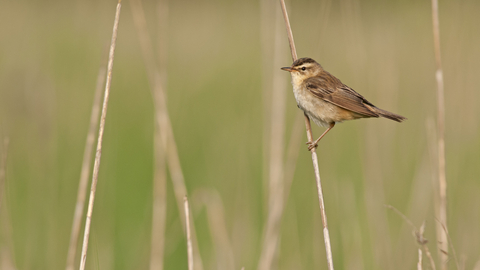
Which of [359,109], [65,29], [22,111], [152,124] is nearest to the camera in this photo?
[359,109]

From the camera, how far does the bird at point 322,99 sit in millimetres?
3113

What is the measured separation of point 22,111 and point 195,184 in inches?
64.8

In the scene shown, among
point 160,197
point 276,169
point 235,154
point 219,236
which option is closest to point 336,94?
point 276,169

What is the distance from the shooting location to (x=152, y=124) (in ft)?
18.4

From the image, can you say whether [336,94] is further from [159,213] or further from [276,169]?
[159,213]

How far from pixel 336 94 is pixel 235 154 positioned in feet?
6.01

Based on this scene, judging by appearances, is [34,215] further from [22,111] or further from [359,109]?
[359,109]

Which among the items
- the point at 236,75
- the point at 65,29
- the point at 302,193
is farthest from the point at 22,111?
the point at 65,29

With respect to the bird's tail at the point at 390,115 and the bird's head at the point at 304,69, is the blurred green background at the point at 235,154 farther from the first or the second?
the bird's tail at the point at 390,115

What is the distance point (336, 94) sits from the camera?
10.6 ft

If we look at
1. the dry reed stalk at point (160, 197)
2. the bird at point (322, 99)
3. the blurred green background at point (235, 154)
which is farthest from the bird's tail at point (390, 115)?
the dry reed stalk at point (160, 197)

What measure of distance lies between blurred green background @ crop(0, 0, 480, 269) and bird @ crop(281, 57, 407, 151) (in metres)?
0.25

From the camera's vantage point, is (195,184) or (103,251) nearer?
(103,251)

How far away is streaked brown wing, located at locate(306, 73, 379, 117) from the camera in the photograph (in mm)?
3115
